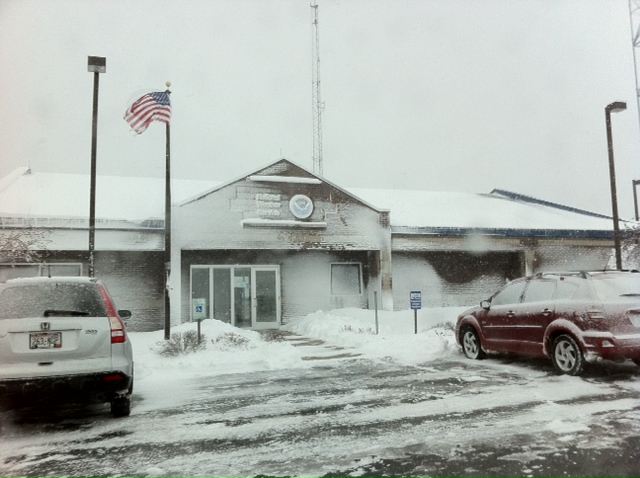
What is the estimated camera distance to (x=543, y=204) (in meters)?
25.5

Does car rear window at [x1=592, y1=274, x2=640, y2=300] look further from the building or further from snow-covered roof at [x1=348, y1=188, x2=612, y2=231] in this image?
snow-covered roof at [x1=348, y1=188, x2=612, y2=231]

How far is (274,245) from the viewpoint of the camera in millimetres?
16781

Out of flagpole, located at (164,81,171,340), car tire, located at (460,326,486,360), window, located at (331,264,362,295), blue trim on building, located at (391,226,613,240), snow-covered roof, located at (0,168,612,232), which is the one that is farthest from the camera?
window, located at (331,264,362,295)

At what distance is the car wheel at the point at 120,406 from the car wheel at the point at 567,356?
6173 mm

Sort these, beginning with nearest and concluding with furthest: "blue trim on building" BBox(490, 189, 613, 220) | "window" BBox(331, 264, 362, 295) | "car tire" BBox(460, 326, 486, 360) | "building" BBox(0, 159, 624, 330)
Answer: "car tire" BBox(460, 326, 486, 360) < "building" BBox(0, 159, 624, 330) < "window" BBox(331, 264, 362, 295) < "blue trim on building" BBox(490, 189, 613, 220)

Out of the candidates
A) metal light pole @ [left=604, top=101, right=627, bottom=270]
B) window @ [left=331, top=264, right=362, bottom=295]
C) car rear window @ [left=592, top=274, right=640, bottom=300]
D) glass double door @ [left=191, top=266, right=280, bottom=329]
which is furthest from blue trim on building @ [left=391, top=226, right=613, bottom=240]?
car rear window @ [left=592, top=274, right=640, bottom=300]

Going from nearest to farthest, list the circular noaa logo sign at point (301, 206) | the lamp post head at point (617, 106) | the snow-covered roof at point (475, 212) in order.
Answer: the lamp post head at point (617, 106)
the circular noaa logo sign at point (301, 206)
the snow-covered roof at point (475, 212)

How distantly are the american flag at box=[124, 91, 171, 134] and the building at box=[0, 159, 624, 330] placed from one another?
3492mm

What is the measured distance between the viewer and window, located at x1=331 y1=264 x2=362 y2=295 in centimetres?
1884

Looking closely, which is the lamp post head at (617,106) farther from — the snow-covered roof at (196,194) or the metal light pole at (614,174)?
the snow-covered roof at (196,194)

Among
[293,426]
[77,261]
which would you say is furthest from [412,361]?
[77,261]

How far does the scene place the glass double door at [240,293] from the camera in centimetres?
1700

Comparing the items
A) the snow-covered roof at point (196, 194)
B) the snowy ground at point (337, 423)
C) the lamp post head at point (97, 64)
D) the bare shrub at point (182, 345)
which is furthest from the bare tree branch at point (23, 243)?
the snowy ground at point (337, 423)

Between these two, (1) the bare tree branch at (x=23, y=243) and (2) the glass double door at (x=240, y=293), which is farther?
(2) the glass double door at (x=240, y=293)
